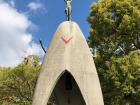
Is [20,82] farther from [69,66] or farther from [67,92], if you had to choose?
[69,66]

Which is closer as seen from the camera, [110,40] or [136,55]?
[136,55]

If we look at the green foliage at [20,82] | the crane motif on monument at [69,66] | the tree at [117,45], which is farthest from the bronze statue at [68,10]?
the green foliage at [20,82]

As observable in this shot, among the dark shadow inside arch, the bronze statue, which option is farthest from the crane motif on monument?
the dark shadow inside arch

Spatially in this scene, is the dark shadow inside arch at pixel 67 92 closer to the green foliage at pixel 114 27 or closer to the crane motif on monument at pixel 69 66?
the crane motif on monument at pixel 69 66

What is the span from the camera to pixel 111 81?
24.0 m

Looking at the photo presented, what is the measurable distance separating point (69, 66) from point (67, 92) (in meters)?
2.96

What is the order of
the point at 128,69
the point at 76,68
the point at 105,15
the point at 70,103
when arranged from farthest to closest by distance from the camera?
the point at 105,15, the point at 128,69, the point at 70,103, the point at 76,68

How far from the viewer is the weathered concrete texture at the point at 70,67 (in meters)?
16.9

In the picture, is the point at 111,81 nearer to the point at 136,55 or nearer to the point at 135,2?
the point at 136,55

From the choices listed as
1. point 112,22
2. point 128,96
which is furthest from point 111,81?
point 112,22

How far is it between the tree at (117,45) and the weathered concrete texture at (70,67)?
20.9ft

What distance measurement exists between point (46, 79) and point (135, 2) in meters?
10.2

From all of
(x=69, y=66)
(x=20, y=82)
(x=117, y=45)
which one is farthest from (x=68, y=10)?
(x=20, y=82)

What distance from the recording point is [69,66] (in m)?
17.0
